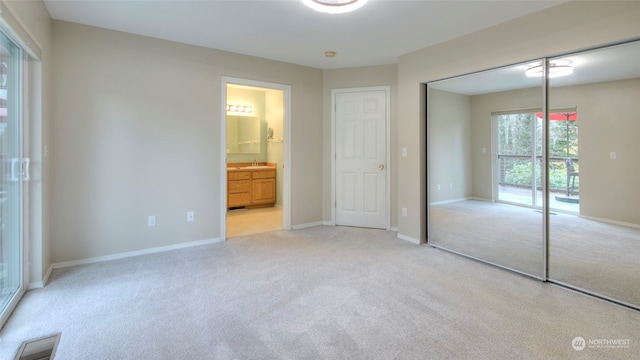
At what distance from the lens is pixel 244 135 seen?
701 centimetres

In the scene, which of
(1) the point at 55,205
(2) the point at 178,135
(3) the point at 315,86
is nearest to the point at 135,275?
(1) the point at 55,205

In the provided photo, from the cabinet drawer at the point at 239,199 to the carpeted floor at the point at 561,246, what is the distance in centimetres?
412

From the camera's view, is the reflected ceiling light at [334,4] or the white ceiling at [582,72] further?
the reflected ceiling light at [334,4]

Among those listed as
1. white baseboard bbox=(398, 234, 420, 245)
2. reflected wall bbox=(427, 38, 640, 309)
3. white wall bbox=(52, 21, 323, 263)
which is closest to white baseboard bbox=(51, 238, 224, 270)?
white wall bbox=(52, 21, 323, 263)

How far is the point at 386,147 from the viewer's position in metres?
4.79

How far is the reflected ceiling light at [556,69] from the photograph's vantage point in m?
2.77

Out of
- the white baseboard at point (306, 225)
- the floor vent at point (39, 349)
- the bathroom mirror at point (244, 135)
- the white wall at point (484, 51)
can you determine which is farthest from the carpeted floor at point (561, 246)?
the bathroom mirror at point (244, 135)

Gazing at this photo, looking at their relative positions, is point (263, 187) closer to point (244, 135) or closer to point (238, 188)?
point (238, 188)

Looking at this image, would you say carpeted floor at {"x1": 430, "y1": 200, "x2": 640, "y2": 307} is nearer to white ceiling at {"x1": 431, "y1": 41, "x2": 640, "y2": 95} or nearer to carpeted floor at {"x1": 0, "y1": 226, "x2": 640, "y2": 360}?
carpeted floor at {"x1": 0, "y1": 226, "x2": 640, "y2": 360}

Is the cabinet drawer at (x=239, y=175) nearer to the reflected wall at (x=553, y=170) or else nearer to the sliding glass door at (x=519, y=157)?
the reflected wall at (x=553, y=170)

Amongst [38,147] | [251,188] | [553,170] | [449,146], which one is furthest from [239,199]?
[553,170]

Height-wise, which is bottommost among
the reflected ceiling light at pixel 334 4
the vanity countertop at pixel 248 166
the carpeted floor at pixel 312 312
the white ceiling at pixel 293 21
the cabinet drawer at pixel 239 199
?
the carpeted floor at pixel 312 312

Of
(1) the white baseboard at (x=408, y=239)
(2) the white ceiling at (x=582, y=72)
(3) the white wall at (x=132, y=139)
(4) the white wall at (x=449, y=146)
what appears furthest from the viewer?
(1) the white baseboard at (x=408, y=239)

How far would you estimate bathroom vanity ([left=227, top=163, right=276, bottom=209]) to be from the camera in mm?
6305
